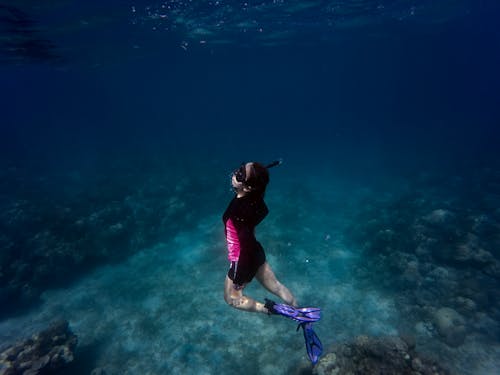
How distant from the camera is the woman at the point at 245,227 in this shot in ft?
12.7

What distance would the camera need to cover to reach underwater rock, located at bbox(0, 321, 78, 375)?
7.60m

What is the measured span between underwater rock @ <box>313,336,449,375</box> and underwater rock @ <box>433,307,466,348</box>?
9.71 ft

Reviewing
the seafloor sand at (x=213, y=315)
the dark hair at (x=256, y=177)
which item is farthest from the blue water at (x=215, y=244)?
the dark hair at (x=256, y=177)

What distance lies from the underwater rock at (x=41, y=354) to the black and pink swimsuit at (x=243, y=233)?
276 inches

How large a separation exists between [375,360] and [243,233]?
4537 mm

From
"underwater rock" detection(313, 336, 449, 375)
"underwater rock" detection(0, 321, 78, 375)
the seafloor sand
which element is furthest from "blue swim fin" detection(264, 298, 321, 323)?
"underwater rock" detection(0, 321, 78, 375)

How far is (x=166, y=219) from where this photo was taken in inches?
657

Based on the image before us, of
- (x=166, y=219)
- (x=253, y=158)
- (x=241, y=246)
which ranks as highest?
(x=241, y=246)

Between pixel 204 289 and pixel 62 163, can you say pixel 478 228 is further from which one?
pixel 62 163

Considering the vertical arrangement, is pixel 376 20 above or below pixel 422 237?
above

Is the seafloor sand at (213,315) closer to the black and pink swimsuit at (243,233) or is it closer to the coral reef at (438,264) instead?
the coral reef at (438,264)

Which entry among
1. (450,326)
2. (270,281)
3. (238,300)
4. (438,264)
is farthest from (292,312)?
(438,264)

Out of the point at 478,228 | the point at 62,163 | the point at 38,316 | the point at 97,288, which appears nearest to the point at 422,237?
the point at 478,228

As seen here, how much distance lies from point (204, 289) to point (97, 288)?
188 inches
